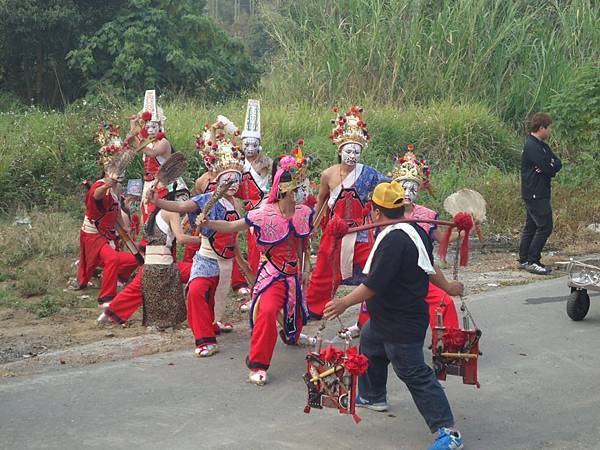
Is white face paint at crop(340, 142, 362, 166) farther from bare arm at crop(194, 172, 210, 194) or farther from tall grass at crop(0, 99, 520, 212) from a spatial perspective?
tall grass at crop(0, 99, 520, 212)

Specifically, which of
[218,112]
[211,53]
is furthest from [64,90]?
[218,112]

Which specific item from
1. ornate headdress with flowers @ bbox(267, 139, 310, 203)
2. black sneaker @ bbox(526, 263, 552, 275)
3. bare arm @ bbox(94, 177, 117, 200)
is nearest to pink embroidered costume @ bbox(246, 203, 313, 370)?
ornate headdress with flowers @ bbox(267, 139, 310, 203)

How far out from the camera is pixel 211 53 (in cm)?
1930

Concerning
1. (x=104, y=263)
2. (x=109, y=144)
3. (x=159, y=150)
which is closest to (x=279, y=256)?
(x=104, y=263)

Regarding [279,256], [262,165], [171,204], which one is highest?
[262,165]

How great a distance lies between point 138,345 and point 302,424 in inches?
92.0

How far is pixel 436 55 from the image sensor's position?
18.5 metres

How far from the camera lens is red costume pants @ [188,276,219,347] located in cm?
749

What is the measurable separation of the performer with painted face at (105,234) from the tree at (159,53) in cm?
774

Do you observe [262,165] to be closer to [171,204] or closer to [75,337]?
[171,204]

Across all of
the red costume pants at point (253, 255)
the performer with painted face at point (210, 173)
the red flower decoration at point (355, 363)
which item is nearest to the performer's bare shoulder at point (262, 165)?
the performer with painted face at point (210, 173)

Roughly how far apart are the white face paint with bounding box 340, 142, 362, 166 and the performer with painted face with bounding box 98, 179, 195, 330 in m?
1.53

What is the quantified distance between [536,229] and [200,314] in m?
5.18

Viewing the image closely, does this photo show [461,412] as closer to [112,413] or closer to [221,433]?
[221,433]
